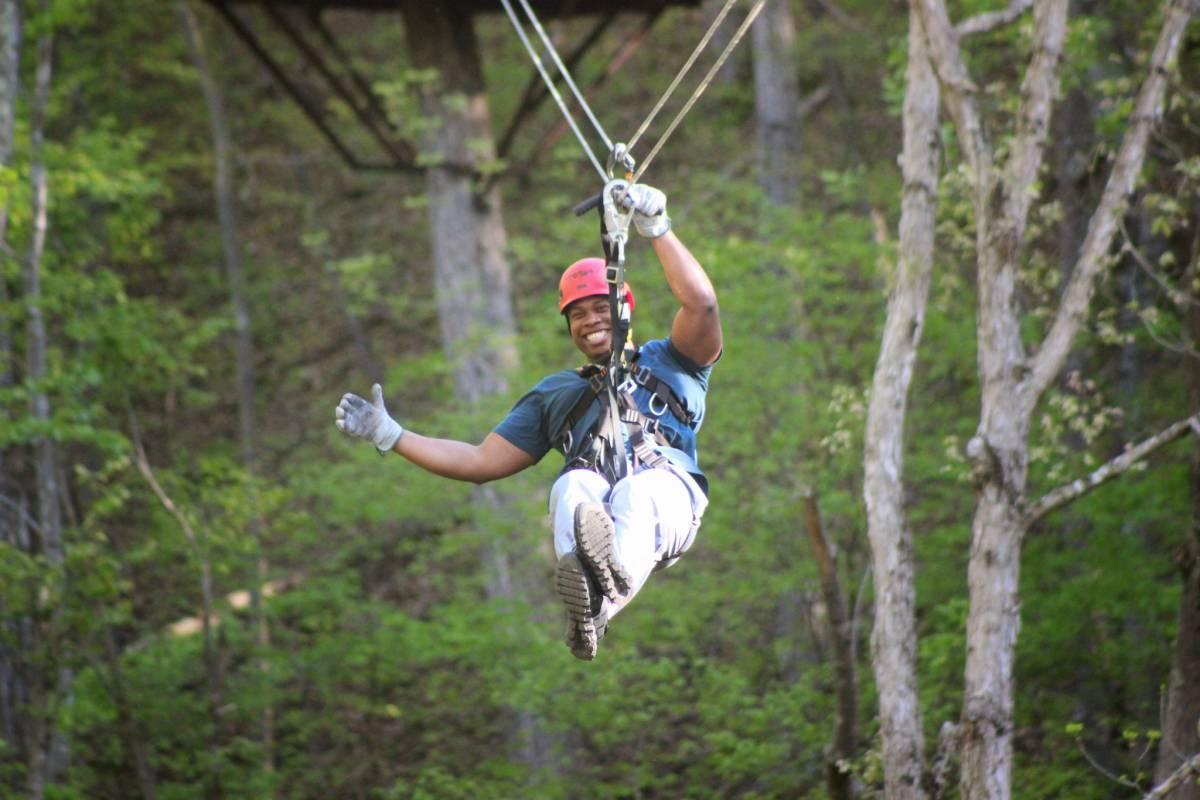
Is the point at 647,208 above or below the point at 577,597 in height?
above

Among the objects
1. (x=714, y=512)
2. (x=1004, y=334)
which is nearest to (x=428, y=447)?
(x=1004, y=334)

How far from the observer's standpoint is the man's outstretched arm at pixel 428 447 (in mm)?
4609

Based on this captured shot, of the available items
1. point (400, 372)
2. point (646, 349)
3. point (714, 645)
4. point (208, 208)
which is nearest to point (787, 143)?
point (400, 372)

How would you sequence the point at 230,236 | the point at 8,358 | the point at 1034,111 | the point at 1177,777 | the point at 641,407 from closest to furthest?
the point at 641,407
the point at 1177,777
the point at 1034,111
the point at 8,358
the point at 230,236

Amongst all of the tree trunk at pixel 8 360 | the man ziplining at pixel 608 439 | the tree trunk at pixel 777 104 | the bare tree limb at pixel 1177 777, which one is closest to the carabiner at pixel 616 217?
the man ziplining at pixel 608 439

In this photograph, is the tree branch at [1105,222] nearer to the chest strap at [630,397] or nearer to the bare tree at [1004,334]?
the bare tree at [1004,334]

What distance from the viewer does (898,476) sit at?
693 centimetres

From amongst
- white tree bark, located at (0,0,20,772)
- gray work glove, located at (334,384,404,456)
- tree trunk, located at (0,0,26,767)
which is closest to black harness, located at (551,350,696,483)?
gray work glove, located at (334,384,404,456)

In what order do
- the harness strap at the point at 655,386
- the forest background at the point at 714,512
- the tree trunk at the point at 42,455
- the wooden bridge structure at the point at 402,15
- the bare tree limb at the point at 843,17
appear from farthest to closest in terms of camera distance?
the bare tree limb at the point at 843,17 → the wooden bridge structure at the point at 402,15 → the tree trunk at the point at 42,455 → the forest background at the point at 714,512 → the harness strap at the point at 655,386

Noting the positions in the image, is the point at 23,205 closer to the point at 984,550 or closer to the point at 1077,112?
the point at 984,550

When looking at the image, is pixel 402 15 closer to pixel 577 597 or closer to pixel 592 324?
pixel 592 324

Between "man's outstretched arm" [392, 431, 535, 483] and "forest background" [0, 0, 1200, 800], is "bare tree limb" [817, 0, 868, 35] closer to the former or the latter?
"forest background" [0, 0, 1200, 800]

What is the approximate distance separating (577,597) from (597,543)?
17 cm

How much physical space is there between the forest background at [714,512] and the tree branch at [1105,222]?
0.30 meters
